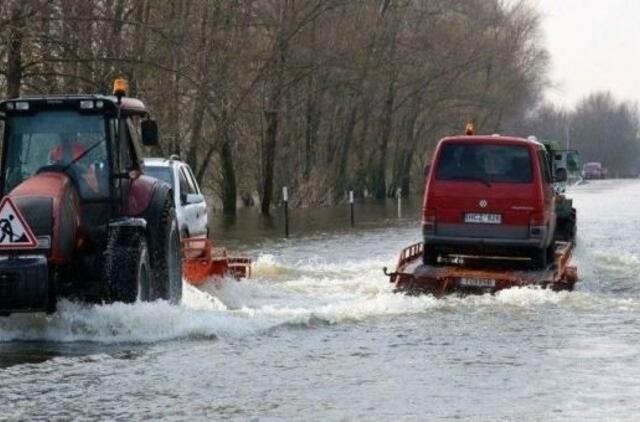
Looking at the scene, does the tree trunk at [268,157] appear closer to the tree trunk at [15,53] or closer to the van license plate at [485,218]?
the tree trunk at [15,53]

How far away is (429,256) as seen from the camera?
752 inches

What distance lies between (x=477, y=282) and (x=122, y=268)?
568 centimetres

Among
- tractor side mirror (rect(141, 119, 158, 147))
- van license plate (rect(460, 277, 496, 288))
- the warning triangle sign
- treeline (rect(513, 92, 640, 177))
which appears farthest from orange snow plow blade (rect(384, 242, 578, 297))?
treeline (rect(513, 92, 640, 177))

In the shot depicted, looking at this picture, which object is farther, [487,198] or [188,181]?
[188,181]

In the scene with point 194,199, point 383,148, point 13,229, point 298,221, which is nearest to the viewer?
point 13,229

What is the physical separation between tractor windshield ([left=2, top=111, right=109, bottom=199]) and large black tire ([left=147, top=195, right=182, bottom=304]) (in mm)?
920

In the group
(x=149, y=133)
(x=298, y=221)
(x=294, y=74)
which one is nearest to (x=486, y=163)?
(x=149, y=133)

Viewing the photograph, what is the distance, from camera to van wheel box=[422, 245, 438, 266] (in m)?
19.0

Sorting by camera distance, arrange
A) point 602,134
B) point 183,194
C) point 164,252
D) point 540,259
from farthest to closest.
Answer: point 602,134 → point 183,194 → point 540,259 → point 164,252

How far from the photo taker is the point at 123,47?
1315 inches

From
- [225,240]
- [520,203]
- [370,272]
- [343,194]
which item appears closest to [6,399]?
[520,203]

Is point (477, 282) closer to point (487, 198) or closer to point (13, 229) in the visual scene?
point (487, 198)

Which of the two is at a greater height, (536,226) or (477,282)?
(536,226)

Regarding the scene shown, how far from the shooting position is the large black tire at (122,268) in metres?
13.3
